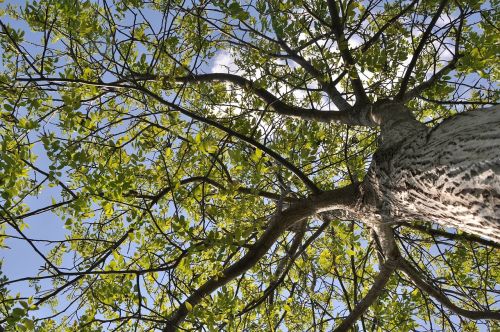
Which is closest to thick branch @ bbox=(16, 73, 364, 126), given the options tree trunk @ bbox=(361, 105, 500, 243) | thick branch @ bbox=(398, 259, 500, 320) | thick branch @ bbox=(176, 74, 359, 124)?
thick branch @ bbox=(176, 74, 359, 124)

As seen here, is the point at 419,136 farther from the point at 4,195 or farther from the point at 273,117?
the point at 4,195

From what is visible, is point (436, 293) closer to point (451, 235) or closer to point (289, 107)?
point (451, 235)

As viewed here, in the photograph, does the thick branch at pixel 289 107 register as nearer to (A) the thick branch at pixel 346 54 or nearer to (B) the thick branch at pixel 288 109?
(B) the thick branch at pixel 288 109

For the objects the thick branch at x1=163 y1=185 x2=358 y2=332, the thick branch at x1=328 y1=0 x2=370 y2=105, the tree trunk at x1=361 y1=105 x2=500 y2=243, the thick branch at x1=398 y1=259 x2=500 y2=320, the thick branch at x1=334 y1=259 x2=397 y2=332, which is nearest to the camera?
the tree trunk at x1=361 y1=105 x2=500 y2=243

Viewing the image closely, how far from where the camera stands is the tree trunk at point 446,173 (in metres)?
1.44

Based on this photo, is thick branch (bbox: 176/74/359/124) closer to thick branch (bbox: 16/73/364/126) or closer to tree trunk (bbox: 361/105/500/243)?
thick branch (bbox: 16/73/364/126)

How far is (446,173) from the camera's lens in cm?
166

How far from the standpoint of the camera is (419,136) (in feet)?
7.27

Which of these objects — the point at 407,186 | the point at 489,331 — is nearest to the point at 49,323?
the point at 407,186

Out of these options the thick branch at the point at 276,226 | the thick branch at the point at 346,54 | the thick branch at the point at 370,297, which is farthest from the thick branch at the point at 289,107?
the thick branch at the point at 370,297

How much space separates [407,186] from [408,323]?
2443 mm

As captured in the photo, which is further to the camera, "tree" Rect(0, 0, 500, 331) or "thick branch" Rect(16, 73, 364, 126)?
"thick branch" Rect(16, 73, 364, 126)

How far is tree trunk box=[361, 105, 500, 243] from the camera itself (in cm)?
144

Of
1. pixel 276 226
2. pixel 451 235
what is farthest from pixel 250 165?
pixel 451 235
